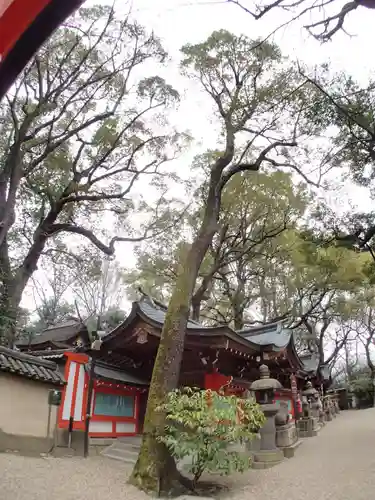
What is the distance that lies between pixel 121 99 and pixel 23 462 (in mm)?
10551

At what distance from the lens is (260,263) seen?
2222 centimetres

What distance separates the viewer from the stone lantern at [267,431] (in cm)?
1029

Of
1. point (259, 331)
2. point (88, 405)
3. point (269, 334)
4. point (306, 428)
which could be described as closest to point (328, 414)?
point (306, 428)

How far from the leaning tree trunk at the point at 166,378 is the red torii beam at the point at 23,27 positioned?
7.11 meters

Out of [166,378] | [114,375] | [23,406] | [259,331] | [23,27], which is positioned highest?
[259,331]

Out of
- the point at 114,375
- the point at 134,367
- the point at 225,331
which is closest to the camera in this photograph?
the point at 225,331

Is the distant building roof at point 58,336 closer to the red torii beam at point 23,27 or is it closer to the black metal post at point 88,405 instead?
the black metal post at point 88,405

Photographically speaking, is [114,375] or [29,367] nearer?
[29,367]

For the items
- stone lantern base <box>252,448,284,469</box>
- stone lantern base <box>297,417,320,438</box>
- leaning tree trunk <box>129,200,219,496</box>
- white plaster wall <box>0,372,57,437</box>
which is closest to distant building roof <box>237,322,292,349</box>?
stone lantern base <box>252,448,284,469</box>

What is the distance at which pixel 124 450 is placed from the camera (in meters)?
11.1

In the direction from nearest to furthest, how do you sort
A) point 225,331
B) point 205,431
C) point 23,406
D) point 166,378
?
point 205,431
point 166,378
point 23,406
point 225,331

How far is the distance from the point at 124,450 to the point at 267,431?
3.99m

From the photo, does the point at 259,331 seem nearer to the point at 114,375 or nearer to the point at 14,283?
the point at 114,375

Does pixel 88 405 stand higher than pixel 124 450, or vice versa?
pixel 88 405
